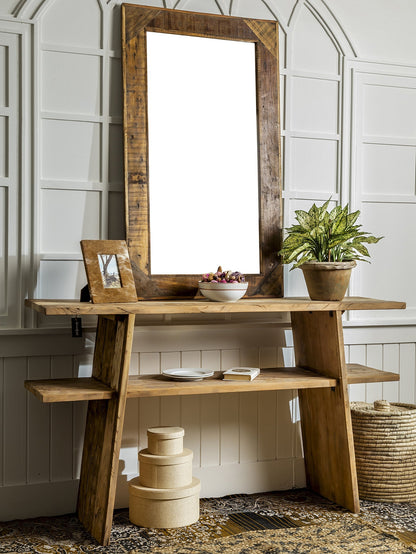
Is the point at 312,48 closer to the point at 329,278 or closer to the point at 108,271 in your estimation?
the point at 329,278

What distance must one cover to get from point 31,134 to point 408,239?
2.02 meters

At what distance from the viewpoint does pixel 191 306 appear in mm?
2955

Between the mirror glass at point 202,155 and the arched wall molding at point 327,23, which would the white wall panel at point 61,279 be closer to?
the mirror glass at point 202,155

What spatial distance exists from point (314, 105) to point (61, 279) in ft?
5.06

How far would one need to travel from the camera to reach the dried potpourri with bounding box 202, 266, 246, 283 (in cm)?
316

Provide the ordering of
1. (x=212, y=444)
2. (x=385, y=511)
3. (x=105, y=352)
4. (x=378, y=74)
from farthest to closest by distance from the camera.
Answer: (x=378, y=74) → (x=212, y=444) → (x=385, y=511) → (x=105, y=352)

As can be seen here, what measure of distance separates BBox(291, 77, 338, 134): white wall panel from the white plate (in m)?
1.32

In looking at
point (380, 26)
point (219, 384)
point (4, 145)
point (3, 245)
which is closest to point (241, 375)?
point (219, 384)

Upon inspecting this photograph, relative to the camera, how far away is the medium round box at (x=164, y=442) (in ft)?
10.2

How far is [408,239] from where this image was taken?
390 centimetres

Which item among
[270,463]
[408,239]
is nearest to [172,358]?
[270,463]

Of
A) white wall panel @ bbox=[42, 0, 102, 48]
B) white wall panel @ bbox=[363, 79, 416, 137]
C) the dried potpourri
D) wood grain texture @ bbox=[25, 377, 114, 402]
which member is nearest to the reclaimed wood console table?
wood grain texture @ bbox=[25, 377, 114, 402]

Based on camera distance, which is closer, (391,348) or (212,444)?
(212,444)

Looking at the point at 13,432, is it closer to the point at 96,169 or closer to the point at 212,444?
the point at 212,444
